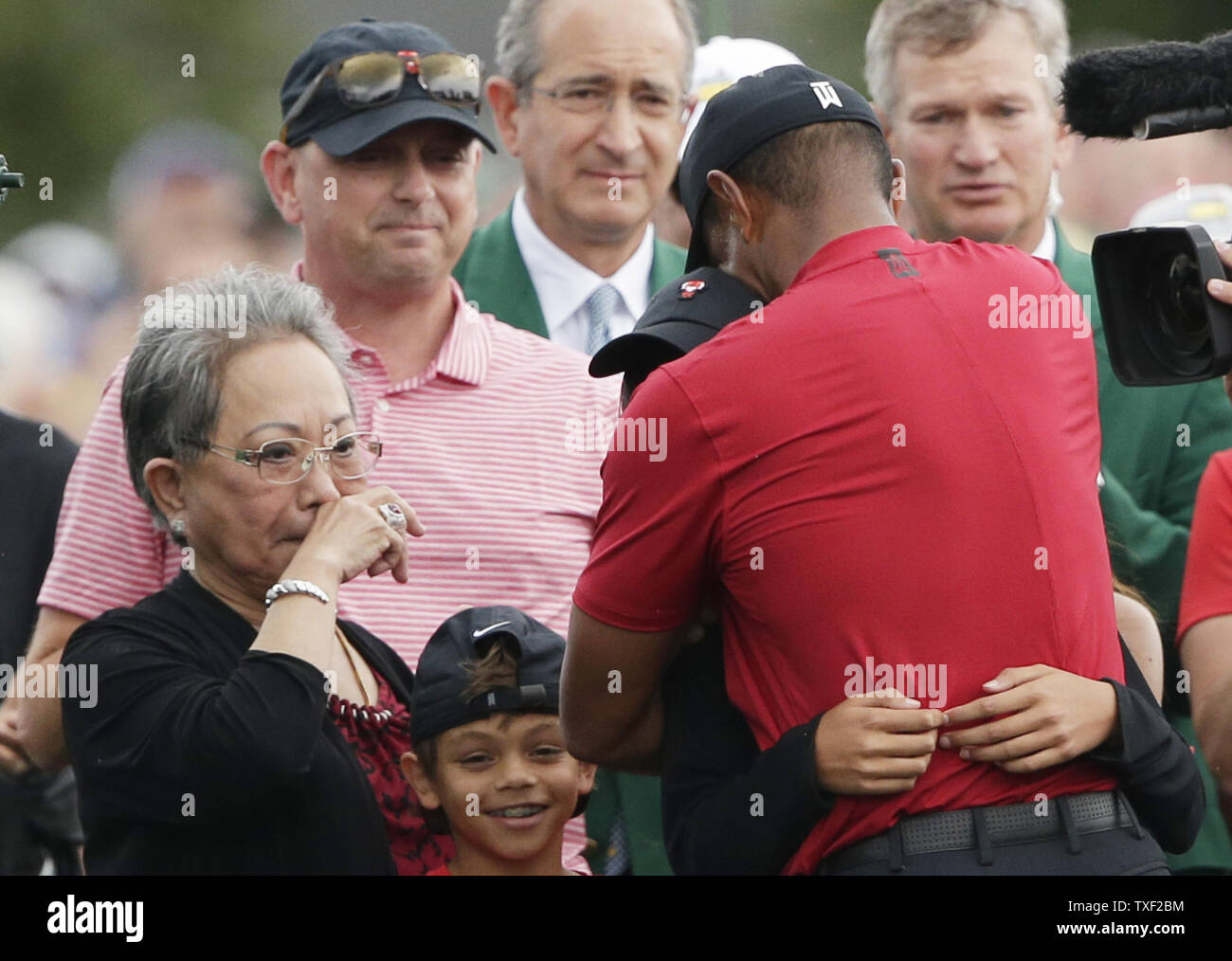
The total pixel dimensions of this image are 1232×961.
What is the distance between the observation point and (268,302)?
9.98ft

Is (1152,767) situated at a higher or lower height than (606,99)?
lower

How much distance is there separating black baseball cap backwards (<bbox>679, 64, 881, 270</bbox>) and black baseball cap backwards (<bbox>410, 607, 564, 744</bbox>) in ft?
2.59

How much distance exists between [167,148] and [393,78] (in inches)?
160

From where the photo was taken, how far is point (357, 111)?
11.1 feet

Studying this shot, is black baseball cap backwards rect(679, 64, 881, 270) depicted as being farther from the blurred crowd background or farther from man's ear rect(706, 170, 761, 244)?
the blurred crowd background

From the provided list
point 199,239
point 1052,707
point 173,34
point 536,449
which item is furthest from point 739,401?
point 173,34

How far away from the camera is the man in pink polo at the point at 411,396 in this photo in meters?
3.14

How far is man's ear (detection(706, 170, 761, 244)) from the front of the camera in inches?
98.9

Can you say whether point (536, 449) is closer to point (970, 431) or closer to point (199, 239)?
point (970, 431)

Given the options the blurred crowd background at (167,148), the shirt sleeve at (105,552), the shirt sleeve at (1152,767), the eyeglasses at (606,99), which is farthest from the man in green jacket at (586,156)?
the shirt sleeve at (1152,767)

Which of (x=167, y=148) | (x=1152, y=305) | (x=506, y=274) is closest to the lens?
(x=1152, y=305)

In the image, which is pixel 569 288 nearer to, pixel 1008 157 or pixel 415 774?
pixel 1008 157

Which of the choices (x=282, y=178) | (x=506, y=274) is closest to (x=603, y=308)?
(x=506, y=274)

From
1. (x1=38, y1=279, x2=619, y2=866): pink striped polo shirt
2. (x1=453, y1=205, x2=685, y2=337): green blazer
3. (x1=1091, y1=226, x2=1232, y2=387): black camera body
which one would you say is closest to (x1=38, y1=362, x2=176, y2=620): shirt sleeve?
(x1=38, y1=279, x2=619, y2=866): pink striped polo shirt
